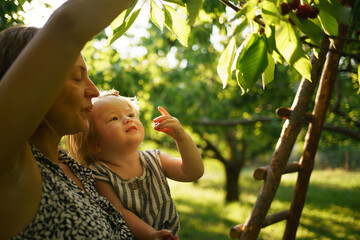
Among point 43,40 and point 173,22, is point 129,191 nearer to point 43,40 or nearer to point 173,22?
point 173,22

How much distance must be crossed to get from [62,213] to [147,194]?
21.7 inches

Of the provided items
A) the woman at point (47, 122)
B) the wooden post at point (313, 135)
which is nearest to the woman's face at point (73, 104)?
the woman at point (47, 122)

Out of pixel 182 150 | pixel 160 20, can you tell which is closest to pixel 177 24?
pixel 160 20

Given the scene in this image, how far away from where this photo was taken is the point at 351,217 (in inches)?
294

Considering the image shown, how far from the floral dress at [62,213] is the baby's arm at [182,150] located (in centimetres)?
45

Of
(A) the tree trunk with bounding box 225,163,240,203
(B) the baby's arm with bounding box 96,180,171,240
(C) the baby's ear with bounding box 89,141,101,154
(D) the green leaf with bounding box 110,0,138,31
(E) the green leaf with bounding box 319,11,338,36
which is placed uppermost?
(E) the green leaf with bounding box 319,11,338,36

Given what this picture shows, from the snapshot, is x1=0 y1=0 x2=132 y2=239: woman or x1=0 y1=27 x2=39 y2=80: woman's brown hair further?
x1=0 y1=27 x2=39 y2=80: woman's brown hair

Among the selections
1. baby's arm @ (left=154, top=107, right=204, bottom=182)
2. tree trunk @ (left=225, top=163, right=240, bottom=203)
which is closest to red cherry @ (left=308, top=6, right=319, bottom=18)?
baby's arm @ (left=154, top=107, right=204, bottom=182)

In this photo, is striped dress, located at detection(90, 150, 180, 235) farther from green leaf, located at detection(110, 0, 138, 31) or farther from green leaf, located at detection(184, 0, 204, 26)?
green leaf, located at detection(184, 0, 204, 26)

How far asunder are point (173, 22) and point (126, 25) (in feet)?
0.58

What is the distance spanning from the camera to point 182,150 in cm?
142

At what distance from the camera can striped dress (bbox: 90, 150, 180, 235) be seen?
136 cm

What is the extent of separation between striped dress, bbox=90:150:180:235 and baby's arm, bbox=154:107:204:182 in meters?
0.09

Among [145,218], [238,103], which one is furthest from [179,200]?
[145,218]
